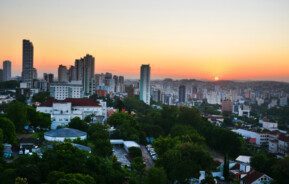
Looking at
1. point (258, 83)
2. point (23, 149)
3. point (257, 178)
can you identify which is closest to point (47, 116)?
point (23, 149)

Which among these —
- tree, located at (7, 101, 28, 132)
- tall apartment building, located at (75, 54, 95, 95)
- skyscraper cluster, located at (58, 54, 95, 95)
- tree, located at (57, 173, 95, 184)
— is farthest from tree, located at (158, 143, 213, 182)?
tall apartment building, located at (75, 54, 95, 95)

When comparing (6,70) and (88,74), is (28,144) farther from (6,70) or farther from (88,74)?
(6,70)

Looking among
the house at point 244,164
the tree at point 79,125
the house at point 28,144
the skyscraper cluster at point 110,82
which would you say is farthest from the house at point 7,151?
the skyscraper cluster at point 110,82

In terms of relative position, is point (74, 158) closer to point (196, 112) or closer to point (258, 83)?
point (196, 112)

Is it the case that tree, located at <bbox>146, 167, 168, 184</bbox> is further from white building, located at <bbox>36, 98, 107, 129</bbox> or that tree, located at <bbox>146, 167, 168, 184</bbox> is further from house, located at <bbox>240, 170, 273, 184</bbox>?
white building, located at <bbox>36, 98, 107, 129</bbox>

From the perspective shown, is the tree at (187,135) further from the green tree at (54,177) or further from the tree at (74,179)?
the green tree at (54,177)

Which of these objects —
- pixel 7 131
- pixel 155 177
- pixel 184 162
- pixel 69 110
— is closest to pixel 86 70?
pixel 69 110
